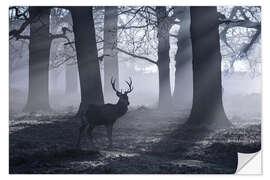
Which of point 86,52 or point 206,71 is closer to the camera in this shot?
point 206,71

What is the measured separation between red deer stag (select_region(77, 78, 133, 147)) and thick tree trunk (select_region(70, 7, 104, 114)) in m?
0.56

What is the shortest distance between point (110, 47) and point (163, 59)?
1.18 meters

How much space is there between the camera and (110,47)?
863 cm

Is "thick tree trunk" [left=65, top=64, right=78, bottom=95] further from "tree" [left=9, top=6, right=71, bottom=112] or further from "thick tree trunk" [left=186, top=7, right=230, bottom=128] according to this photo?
"thick tree trunk" [left=186, top=7, right=230, bottom=128]

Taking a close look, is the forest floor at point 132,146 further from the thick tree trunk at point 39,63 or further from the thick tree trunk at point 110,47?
the thick tree trunk at point 110,47

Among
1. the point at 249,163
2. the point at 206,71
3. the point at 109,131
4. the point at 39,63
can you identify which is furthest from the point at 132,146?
the point at 39,63

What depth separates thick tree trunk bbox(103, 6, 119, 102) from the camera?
8.16 metres

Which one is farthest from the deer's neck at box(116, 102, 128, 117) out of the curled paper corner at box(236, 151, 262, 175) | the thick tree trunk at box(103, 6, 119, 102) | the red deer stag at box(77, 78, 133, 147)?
the curled paper corner at box(236, 151, 262, 175)

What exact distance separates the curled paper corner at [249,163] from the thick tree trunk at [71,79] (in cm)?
356

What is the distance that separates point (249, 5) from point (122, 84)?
255 centimetres

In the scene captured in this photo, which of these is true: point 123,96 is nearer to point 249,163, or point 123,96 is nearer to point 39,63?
point 39,63

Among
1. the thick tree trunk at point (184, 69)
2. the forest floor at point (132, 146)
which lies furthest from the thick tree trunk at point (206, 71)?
the forest floor at point (132, 146)

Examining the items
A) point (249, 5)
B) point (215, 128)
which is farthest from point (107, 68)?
point (249, 5)
